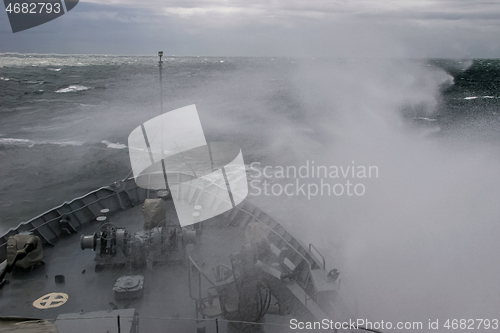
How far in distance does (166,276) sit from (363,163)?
2990 centimetres

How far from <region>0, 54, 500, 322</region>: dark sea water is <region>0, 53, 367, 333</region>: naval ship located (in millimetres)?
7921

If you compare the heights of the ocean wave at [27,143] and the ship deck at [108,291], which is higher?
the ship deck at [108,291]

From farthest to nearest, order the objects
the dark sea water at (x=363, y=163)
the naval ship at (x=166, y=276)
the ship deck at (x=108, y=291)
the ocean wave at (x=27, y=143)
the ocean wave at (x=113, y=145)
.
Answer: the ocean wave at (x=27, y=143) < the ocean wave at (x=113, y=145) < the dark sea water at (x=363, y=163) < the naval ship at (x=166, y=276) < the ship deck at (x=108, y=291)

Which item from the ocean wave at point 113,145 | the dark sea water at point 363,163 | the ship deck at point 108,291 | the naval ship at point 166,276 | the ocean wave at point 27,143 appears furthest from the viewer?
the ocean wave at point 27,143

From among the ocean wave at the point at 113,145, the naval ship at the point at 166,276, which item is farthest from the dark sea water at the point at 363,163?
the naval ship at the point at 166,276

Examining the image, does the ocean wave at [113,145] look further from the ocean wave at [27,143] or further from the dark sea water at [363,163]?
the ocean wave at [27,143]

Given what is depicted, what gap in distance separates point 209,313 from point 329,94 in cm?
9088

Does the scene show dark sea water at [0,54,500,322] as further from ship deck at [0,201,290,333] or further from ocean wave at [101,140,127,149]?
ship deck at [0,201,290,333]

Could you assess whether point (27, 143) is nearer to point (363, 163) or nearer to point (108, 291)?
point (363, 163)

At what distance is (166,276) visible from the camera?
9.26 meters

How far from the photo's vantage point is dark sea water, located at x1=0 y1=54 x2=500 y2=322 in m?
18.9

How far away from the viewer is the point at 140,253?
9.38 m

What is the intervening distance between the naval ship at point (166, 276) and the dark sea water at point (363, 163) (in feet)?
26.0

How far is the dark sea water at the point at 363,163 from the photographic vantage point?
18.9 meters
